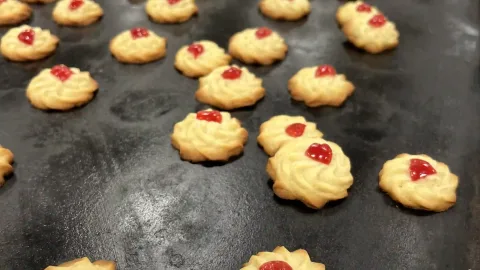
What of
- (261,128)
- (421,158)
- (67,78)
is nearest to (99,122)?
(67,78)

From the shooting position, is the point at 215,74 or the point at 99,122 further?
the point at 215,74

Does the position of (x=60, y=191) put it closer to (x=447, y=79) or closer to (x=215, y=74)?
(x=215, y=74)

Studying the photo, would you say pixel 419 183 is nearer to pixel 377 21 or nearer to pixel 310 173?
pixel 310 173

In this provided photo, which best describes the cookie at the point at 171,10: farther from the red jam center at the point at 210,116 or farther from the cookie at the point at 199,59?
the red jam center at the point at 210,116

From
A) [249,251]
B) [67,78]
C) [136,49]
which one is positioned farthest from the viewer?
[136,49]

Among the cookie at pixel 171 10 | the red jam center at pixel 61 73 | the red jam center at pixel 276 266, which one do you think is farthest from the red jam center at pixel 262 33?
the red jam center at pixel 276 266

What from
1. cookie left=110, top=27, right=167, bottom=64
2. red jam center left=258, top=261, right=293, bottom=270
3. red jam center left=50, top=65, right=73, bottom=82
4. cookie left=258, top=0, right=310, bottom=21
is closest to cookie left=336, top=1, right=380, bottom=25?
cookie left=258, top=0, right=310, bottom=21
